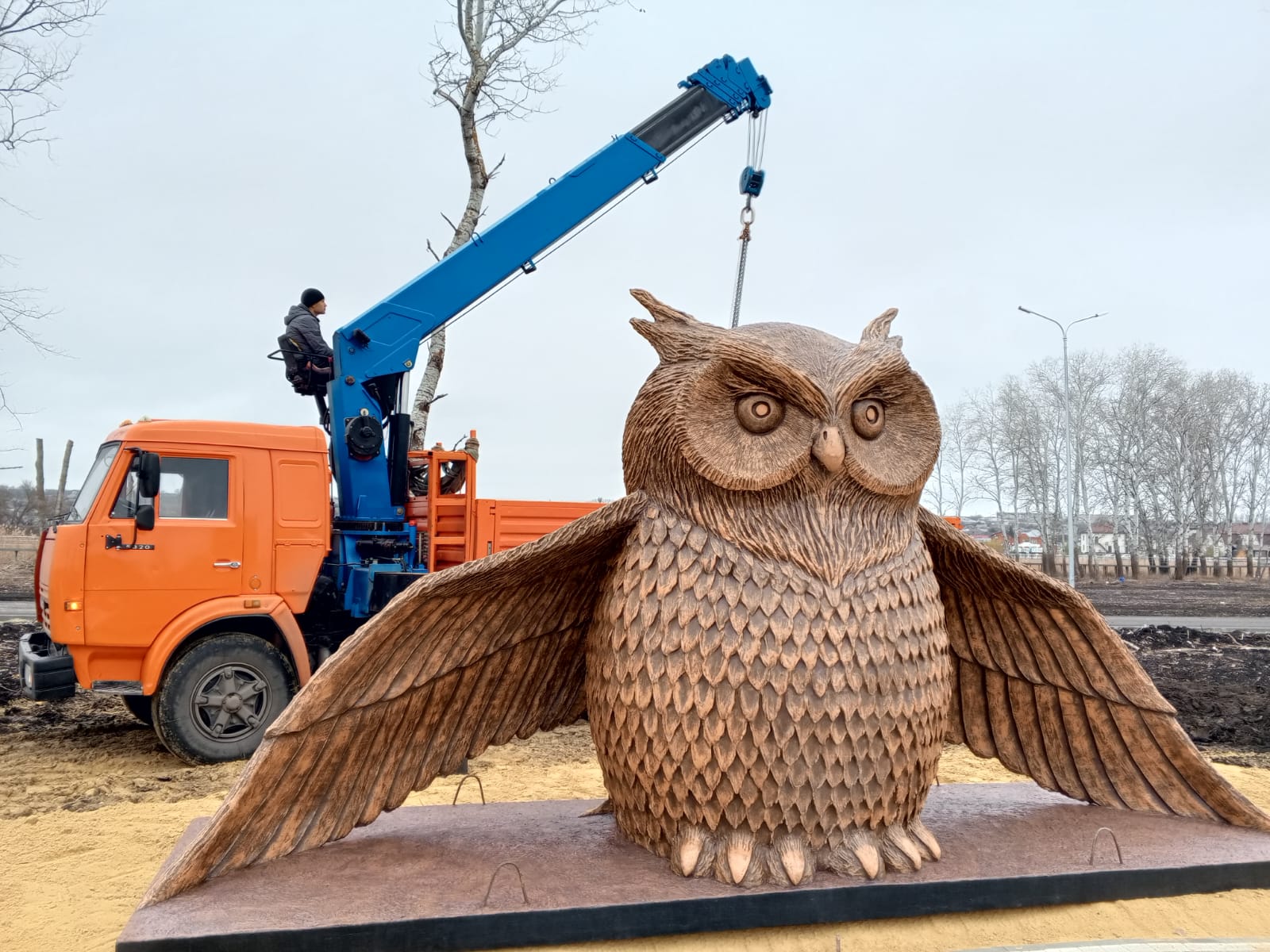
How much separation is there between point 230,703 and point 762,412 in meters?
4.95

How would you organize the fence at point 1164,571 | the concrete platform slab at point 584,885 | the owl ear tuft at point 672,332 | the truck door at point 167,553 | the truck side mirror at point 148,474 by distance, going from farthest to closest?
the fence at point 1164,571 → the truck door at point 167,553 → the truck side mirror at point 148,474 → the owl ear tuft at point 672,332 → the concrete platform slab at point 584,885

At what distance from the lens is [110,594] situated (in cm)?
602

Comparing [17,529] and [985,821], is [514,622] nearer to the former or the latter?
[985,821]

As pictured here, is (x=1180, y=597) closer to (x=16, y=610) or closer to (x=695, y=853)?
(x=695, y=853)

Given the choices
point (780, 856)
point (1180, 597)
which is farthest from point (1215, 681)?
point (1180, 597)

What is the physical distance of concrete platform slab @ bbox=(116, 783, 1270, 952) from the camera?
8.75 feet

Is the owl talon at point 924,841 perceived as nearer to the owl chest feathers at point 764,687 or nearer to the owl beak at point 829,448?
the owl chest feathers at point 764,687

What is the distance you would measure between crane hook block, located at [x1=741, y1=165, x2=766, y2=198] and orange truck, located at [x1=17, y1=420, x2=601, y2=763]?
9.79 feet

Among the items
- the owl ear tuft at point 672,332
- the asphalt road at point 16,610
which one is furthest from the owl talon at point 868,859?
the asphalt road at point 16,610

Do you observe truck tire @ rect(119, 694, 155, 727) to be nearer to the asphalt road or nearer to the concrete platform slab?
the concrete platform slab

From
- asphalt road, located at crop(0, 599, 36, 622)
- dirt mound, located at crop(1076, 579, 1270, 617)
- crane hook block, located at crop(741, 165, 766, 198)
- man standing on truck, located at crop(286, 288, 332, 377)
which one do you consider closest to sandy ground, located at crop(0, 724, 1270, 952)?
man standing on truck, located at crop(286, 288, 332, 377)

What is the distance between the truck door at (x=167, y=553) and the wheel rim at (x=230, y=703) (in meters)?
0.50

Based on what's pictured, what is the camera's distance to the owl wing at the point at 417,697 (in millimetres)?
2859

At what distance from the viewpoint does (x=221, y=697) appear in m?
6.32
